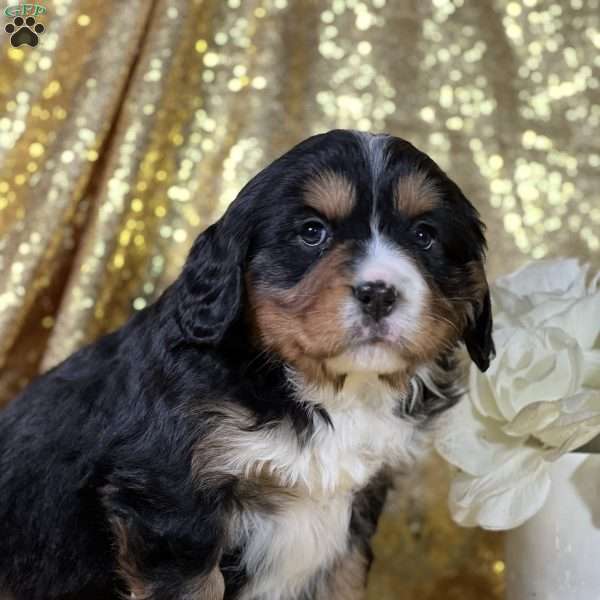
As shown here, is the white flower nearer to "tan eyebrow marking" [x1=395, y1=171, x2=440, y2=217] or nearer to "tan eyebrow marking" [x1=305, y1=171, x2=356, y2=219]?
"tan eyebrow marking" [x1=395, y1=171, x2=440, y2=217]

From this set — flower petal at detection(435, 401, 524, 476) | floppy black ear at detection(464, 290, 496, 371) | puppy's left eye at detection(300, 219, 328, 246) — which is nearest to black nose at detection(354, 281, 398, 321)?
puppy's left eye at detection(300, 219, 328, 246)

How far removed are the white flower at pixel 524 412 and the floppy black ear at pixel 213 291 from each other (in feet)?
2.19

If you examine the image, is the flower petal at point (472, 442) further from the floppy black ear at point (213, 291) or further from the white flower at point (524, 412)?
the floppy black ear at point (213, 291)

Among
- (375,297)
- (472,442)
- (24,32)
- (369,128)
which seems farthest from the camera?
(369,128)

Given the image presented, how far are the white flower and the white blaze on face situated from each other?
0.49m

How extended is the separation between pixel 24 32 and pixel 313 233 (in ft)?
4.92

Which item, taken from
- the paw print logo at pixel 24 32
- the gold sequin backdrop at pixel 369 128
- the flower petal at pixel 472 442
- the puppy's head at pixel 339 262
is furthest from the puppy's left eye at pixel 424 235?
the paw print logo at pixel 24 32

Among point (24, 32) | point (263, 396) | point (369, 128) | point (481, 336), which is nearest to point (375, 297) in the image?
point (263, 396)

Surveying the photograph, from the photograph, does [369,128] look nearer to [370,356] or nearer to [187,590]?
[370,356]

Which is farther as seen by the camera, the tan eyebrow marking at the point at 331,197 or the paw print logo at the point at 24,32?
the paw print logo at the point at 24,32

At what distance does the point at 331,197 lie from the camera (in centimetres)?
205

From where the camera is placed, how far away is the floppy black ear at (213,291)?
6.78 feet

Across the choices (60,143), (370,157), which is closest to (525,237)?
(370,157)

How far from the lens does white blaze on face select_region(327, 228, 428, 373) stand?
74.9 inches
